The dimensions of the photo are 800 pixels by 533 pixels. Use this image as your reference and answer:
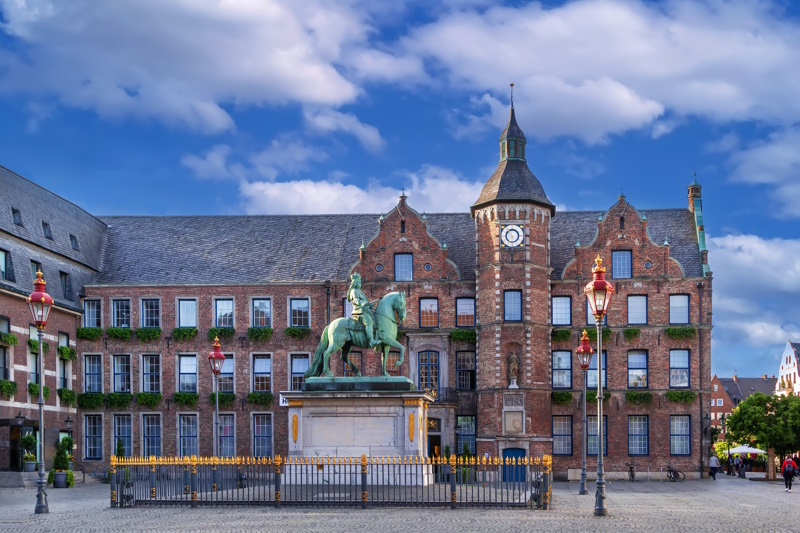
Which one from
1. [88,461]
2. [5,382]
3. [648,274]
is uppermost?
[648,274]

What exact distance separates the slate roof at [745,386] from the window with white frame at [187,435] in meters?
113

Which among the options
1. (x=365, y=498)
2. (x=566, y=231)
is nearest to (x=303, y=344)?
(x=566, y=231)

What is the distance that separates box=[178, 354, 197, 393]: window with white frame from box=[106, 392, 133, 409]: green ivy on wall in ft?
8.91

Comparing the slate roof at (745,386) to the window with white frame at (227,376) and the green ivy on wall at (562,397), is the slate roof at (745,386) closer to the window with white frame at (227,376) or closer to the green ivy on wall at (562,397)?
the green ivy on wall at (562,397)

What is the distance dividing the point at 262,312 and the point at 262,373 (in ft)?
10.4

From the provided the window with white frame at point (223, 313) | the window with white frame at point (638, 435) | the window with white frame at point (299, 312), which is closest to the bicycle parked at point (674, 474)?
the window with white frame at point (638, 435)

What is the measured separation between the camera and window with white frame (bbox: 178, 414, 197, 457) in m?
57.8

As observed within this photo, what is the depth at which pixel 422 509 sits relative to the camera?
29.4 metres

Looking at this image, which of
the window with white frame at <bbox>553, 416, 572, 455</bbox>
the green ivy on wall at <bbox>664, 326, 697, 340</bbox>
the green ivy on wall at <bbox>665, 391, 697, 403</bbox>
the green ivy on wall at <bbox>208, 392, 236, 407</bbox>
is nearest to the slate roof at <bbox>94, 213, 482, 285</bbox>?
the green ivy on wall at <bbox>208, 392, 236, 407</bbox>

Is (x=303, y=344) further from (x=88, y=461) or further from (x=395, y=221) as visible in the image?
(x=88, y=461)

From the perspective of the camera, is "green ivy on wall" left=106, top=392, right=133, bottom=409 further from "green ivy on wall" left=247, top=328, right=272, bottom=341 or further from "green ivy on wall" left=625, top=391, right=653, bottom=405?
"green ivy on wall" left=625, top=391, right=653, bottom=405

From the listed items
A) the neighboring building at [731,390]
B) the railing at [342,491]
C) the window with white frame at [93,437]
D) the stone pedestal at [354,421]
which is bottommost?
the neighboring building at [731,390]

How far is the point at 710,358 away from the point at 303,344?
2088 centimetres

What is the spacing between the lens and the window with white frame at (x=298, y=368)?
58078 millimetres
